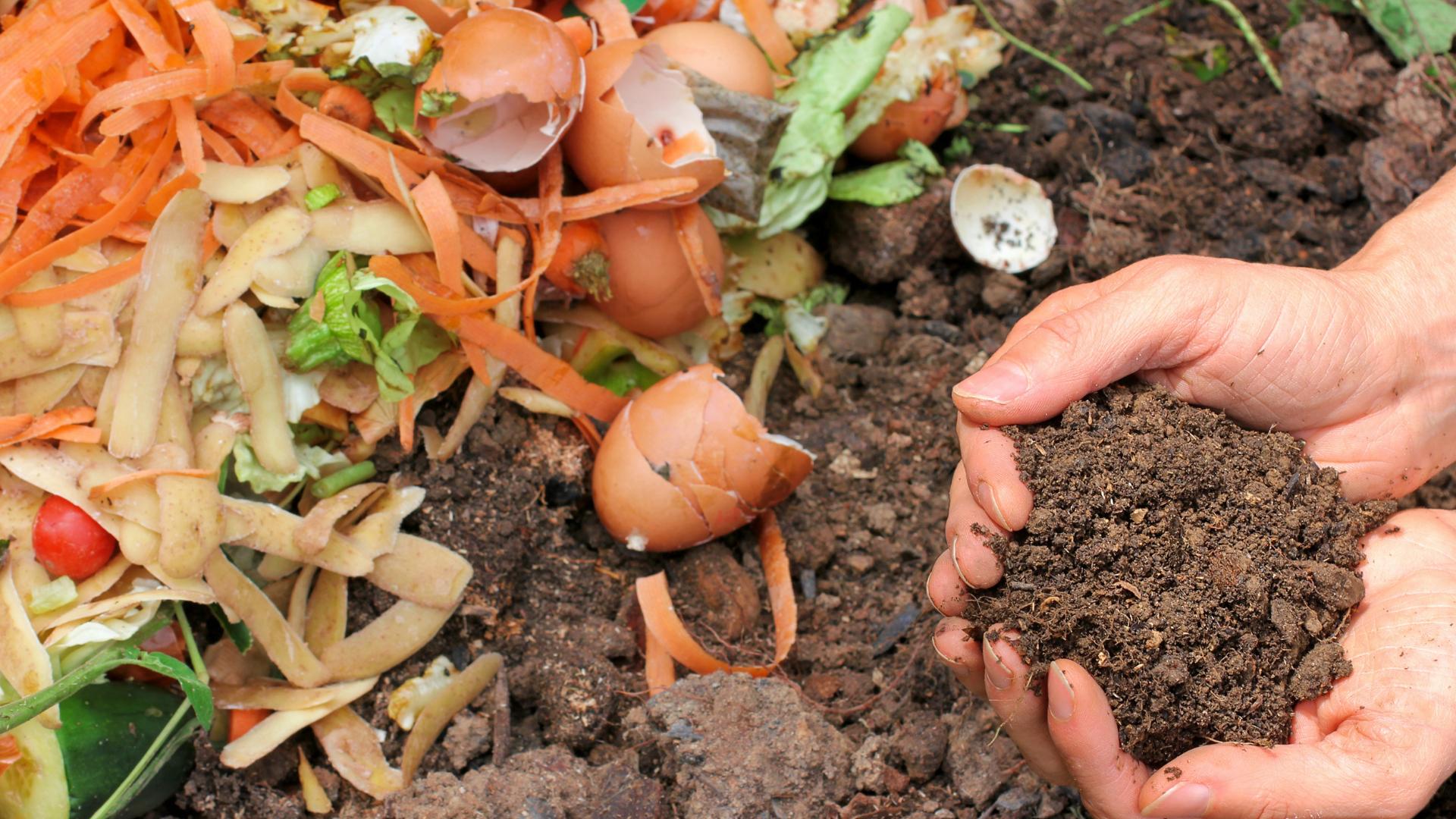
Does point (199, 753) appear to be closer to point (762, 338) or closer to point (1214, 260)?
point (762, 338)

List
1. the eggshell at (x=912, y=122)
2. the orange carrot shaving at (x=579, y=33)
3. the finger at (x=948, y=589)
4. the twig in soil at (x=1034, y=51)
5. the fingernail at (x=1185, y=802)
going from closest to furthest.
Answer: the fingernail at (x=1185, y=802)
the finger at (x=948, y=589)
the orange carrot shaving at (x=579, y=33)
the eggshell at (x=912, y=122)
the twig in soil at (x=1034, y=51)

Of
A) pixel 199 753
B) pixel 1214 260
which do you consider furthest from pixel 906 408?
pixel 199 753

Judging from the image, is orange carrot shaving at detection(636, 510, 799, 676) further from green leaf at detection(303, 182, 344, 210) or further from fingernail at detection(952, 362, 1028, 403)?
green leaf at detection(303, 182, 344, 210)

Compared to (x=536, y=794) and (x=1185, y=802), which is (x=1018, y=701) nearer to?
(x=1185, y=802)

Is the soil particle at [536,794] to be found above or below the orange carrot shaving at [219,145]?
below

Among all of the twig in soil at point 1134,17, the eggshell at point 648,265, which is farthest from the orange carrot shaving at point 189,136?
the twig in soil at point 1134,17

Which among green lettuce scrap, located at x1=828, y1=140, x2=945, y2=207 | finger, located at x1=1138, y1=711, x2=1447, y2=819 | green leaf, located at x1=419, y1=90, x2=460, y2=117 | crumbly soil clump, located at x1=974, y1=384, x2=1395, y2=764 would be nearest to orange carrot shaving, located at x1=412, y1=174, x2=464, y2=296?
green leaf, located at x1=419, y1=90, x2=460, y2=117

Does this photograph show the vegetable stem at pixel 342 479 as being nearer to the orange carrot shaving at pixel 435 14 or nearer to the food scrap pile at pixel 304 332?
the food scrap pile at pixel 304 332
